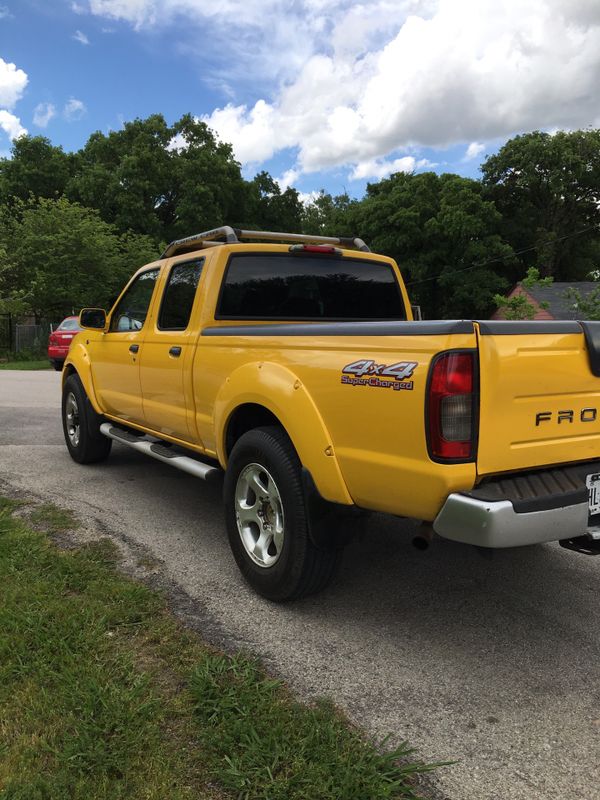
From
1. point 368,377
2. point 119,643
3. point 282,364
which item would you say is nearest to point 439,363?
point 368,377

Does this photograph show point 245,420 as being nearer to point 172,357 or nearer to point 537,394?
point 172,357

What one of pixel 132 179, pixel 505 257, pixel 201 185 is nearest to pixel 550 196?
pixel 505 257

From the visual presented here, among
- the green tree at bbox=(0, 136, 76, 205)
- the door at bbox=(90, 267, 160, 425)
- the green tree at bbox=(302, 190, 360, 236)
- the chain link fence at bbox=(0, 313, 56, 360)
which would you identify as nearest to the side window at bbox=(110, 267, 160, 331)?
the door at bbox=(90, 267, 160, 425)

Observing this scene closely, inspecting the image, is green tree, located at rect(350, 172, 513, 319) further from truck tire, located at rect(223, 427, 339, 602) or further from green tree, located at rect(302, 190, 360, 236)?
truck tire, located at rect(223, 427, 339, 602)

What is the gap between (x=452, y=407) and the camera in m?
2.43

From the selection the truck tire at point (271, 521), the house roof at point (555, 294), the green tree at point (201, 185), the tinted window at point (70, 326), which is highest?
the green tree at point (201, 185)

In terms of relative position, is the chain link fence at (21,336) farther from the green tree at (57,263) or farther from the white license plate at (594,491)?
the white license plate at (594,491)

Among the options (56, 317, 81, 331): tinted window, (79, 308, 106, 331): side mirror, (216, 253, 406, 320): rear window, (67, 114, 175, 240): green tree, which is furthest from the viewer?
(67, 114, 175, 240): green tree

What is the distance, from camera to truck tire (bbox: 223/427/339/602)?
3.07 m

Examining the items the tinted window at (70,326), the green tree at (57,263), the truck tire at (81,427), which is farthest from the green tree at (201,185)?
the truck tire at (81,427)

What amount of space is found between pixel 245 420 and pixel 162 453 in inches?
41.5

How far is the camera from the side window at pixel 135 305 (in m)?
5.07

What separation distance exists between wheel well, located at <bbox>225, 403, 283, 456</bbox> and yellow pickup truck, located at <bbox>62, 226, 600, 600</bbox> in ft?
0.04

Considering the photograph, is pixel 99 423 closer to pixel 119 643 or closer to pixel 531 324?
pixel 119 643
